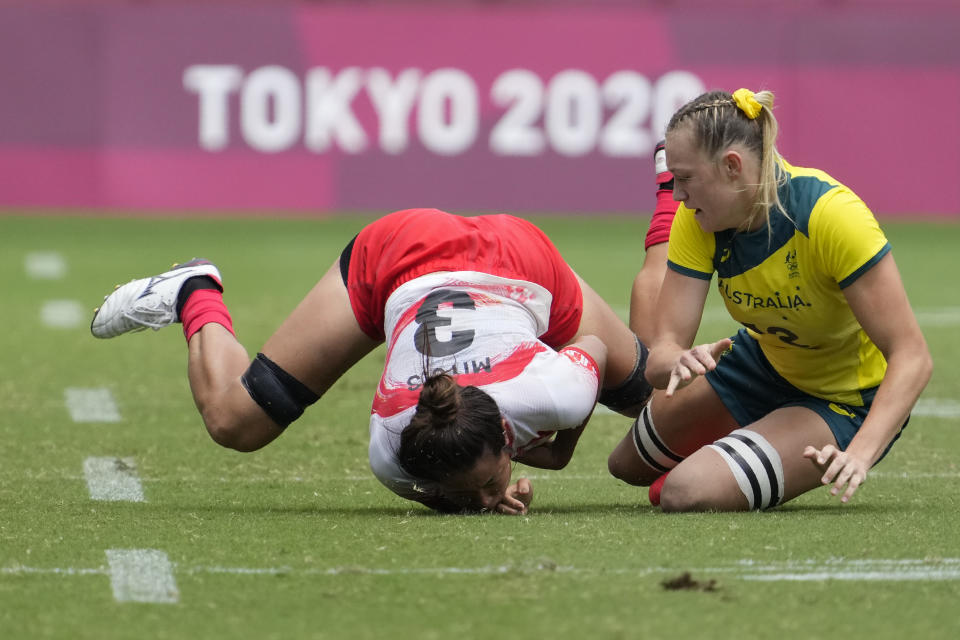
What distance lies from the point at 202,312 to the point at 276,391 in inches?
24.7

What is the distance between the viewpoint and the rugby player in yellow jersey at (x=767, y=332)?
3957 mm

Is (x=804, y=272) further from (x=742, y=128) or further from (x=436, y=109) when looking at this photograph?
(x=436, y=109)

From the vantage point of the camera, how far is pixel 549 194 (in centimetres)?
1488

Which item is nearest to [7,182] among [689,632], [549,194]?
[549,194]

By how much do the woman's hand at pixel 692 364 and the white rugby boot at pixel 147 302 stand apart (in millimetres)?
1939

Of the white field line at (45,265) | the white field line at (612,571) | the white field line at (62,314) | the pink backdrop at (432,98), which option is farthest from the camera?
the pink backdrop at (432,98)

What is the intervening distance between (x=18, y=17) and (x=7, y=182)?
1533 mm

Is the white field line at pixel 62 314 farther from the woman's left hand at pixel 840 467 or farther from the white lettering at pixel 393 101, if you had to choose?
the woman's left hand at pixel 840 467

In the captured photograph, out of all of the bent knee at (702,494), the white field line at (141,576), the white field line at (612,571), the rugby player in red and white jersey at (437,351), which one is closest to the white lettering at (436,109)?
the rugby player in red and white jersey at (437,351)

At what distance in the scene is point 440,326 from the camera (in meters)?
4.27

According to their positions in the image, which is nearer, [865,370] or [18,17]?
[865,370]

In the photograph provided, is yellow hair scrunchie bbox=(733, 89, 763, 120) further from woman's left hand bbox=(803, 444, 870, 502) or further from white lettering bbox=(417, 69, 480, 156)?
white lettering bbox=(417, 69, 480, 156)

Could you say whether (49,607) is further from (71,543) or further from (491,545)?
(491,545)

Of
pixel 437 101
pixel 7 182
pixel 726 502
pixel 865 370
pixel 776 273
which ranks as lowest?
pixel 7 182
